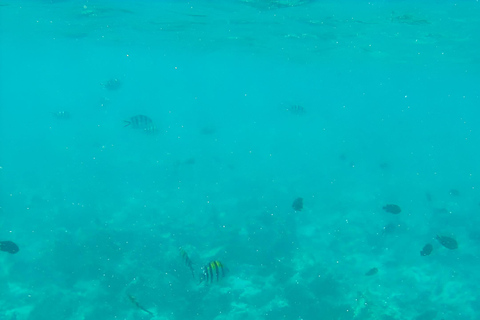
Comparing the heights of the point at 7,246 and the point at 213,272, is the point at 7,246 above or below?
below

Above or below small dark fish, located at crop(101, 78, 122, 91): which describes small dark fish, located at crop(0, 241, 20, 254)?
below

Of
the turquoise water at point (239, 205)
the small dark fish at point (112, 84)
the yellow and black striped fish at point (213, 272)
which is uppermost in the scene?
the small dark fish at point (112, 84)

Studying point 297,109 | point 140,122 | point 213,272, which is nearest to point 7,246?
point 213,272

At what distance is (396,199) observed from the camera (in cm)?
2425

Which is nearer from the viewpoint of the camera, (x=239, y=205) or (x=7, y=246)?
(x=7, y=246)

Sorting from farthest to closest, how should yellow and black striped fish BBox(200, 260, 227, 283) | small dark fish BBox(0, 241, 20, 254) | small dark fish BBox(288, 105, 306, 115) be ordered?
small dark fish BBox(288, 105, 306, 115) < small dark fish BBox(0, 241, 20, 254) < yellow and black striped fish BBox(200, 260, 227, 283)

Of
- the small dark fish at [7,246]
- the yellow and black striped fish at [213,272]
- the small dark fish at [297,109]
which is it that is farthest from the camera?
the small dark fish at [297,109]

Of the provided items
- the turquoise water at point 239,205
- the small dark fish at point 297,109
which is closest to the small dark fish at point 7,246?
the turquoise water at point 239,205

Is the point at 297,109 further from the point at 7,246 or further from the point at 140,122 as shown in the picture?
the point at 7,246

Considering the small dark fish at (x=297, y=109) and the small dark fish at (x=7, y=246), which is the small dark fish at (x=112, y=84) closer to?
the small dark fish at (x=297, y=109)

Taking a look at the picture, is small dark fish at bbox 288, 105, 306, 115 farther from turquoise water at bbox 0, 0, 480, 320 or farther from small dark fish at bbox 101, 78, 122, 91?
small dark fish at bbox 101, 78, 122, 91

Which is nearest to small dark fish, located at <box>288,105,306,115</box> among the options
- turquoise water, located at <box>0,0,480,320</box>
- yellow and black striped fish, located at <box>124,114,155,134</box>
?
turquoise water, located at <box>0,0,480,320</box>

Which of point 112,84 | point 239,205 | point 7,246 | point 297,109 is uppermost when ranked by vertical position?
point 112,84

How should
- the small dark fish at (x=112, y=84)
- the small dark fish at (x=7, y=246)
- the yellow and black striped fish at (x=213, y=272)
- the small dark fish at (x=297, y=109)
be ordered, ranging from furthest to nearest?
1. the small dark fish at (x=297, y=109)
2. the small dark fish at (x=112, y=84)
3. the small dark fish at (x=7, y=246)
4. the yellow and black striped fish at (x=213, y=272)
